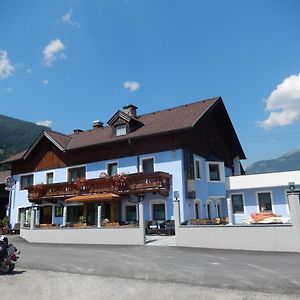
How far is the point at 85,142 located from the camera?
3077cm

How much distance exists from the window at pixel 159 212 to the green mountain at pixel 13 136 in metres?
89.9

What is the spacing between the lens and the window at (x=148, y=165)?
2636cm

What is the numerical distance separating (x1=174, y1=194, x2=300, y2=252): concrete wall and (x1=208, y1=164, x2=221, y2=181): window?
1075cm

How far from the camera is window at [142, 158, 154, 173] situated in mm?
26361

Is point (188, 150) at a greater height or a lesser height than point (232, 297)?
greater

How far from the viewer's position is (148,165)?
26562 mm

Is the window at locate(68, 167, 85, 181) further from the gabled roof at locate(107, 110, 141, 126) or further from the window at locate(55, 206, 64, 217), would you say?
the gabled roof at locate(107, 110, 141, 126)

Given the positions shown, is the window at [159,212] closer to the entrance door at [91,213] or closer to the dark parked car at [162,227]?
the dark parked car at [162,227]

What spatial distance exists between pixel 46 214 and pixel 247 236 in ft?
67.7

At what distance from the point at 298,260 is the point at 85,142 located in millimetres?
21668

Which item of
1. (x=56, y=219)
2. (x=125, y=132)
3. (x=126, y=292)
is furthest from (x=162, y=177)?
(x=126, y=292)

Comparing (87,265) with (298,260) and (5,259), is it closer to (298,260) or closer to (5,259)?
(5,259)

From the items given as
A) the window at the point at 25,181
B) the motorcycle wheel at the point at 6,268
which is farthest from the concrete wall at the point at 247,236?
the window at the point at 25,181

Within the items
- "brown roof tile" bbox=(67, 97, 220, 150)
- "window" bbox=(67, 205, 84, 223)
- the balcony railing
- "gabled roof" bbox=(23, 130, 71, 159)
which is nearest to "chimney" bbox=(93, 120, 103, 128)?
"brown roof tile" bbox=(67, 97, 220, 150)
